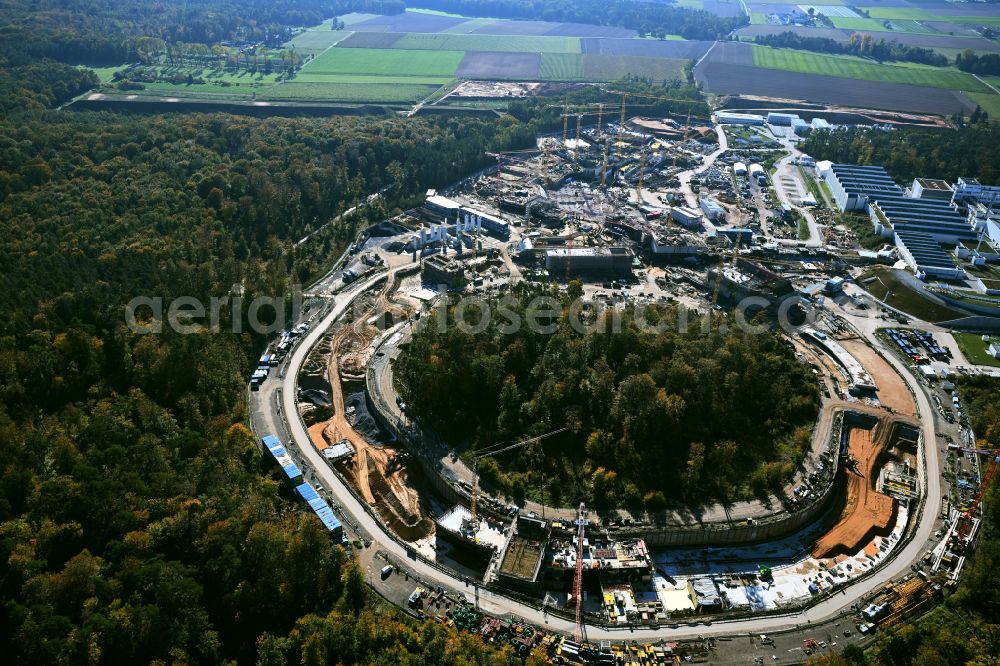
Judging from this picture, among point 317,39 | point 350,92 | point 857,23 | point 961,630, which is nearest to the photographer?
point 961,630

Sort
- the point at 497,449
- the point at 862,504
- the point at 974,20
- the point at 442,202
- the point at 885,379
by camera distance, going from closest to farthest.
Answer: the point at 862,504
the point at 497,449
the point at 885,379
the point at 442,202
the point at 974,20

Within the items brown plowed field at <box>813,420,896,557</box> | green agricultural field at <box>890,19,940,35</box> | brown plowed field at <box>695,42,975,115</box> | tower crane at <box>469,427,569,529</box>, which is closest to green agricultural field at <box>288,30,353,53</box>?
brown plowed field at <box>695,42,975,115</box>

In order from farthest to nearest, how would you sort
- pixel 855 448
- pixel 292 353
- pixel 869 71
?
pixel 869 71, pixel 292 353, pixel 855 448

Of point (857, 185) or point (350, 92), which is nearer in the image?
point (857, 185)

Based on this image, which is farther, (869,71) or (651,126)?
(869,71)

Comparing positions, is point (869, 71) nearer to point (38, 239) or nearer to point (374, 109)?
point (374, 109)

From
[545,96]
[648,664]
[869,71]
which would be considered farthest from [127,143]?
[869,71]

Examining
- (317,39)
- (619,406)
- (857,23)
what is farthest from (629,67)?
(619,406)

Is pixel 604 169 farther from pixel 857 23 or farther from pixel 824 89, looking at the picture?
pixel 857 23
